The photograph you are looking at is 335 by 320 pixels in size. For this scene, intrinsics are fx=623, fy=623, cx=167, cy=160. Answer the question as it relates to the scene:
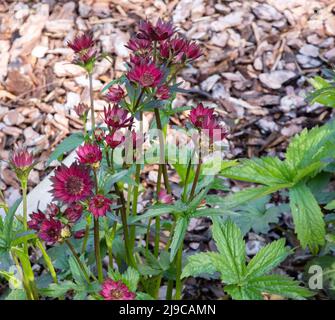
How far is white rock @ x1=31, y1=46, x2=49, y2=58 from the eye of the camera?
297 centimetres

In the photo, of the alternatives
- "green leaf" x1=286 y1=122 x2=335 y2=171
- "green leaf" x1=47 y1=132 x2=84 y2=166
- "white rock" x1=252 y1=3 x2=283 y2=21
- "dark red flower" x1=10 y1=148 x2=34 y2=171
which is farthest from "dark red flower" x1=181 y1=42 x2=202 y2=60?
"white rock" x1=252 y1=3 x2=283 y2=21

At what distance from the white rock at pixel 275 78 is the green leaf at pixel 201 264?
1354mm

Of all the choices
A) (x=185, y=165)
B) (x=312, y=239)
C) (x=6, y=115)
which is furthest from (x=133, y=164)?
(x=6, y=115)

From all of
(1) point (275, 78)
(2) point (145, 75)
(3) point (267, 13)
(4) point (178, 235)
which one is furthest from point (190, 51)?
(3) point (267, 13)

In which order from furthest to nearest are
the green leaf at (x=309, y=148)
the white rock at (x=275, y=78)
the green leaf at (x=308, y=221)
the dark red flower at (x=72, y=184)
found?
the white rock at (x=275, y=78) → the green leaf at (x=309, y=148) → the green leaf at (x=308, y=221) → the dark red flower at (x=72, y=184)

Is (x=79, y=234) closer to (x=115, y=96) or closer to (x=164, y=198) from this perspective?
(x=164, y=198)

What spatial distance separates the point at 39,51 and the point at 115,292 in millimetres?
1869

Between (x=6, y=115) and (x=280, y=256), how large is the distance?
5.17ft

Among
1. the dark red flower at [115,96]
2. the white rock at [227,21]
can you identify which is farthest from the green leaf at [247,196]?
the white rock at [227,21]

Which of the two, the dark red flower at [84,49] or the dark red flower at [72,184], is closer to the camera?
the dark red flower at [72,184]

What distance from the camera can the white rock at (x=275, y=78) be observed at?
2.83 m

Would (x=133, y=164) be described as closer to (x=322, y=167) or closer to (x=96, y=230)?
(x=96, y=230)

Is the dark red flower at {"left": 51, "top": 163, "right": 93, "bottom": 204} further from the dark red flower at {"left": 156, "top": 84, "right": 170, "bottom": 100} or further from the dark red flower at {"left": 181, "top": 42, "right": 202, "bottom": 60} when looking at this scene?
the dark red flower at {"left": 181, "top": 42, "right": 202, "bottom": 60}

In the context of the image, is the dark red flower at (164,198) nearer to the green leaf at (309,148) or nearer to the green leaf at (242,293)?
the green leaf at (242,293)
